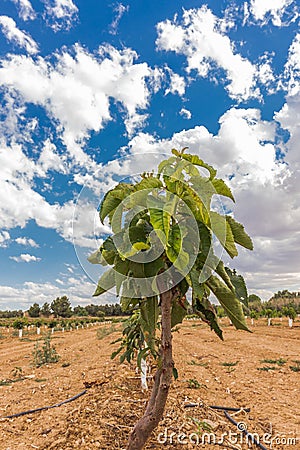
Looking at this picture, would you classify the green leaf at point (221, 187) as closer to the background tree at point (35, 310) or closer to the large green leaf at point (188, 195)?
the large green leaf at point (188, 195)

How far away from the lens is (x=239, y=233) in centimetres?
210

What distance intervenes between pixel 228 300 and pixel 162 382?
31.1 inches

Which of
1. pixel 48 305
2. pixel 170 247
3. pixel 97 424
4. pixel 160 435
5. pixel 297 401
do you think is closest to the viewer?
pixel 170 247

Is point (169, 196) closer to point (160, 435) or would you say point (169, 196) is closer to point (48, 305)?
point (160, 435)

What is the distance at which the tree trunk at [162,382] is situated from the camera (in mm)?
2240

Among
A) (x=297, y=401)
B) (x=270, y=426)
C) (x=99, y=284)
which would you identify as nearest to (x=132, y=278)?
(x=99, y=284)

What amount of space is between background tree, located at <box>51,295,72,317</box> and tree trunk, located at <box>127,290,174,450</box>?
207 feet

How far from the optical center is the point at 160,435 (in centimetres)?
387

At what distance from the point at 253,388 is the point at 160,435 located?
12.7 ft

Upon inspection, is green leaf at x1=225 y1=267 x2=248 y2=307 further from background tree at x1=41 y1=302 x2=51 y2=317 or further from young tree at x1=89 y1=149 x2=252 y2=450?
background tree at x1=41 y1=302 x2=51 y2=317

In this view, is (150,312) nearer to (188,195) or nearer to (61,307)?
(188,195)

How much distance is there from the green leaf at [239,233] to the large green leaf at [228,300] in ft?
0.92

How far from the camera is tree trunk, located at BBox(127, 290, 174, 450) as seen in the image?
2240 millimetres

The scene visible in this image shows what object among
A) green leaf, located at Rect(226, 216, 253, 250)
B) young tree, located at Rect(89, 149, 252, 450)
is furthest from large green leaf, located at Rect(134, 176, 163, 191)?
green leaf, located at Rect(226, 216, 253, 250)
